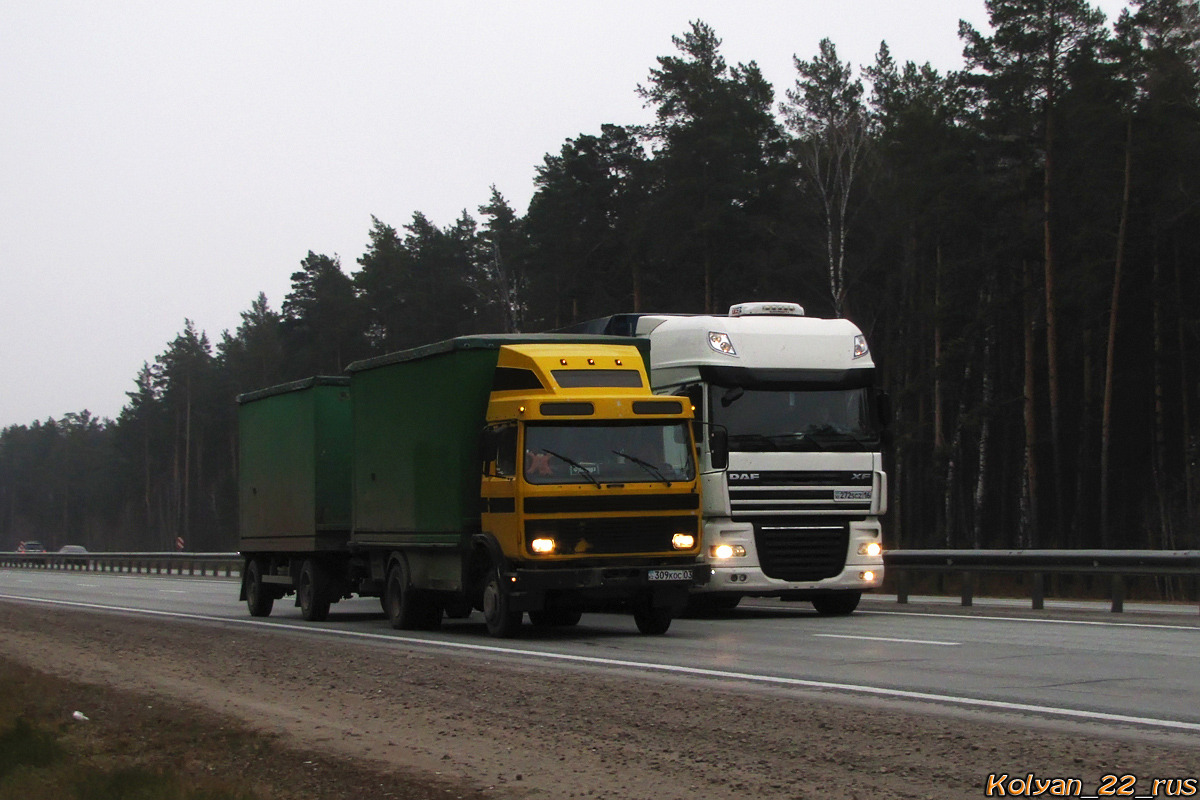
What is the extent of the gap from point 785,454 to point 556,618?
3498mm

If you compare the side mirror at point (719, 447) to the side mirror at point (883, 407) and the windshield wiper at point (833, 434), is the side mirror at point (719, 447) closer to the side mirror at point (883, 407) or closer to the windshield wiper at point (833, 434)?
the windshield wiper at point (833, 434)

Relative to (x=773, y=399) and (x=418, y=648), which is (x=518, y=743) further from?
(x=773, y=399)

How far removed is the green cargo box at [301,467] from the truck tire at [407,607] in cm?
246

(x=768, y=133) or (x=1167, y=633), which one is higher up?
(x=768, y=133)

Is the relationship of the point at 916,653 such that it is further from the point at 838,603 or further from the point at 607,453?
the point at 838,603

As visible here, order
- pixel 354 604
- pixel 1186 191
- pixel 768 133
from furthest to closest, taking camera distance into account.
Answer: pixel 768 133
pixel 1186 191
pixel 354 604

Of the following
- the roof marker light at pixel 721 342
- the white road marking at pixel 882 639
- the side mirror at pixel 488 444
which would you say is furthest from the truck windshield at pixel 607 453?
the roof marker light at pixel 721 342

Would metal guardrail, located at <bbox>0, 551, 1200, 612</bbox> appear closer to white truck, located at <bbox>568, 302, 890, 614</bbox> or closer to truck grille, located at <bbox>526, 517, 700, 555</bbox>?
white truck, located at <bbox>568, 302, 890, 614</bbox>

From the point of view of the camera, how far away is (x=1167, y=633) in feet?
54.2

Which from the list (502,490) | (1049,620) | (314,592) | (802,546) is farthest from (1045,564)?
(314,592)

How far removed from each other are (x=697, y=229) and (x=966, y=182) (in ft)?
29.3

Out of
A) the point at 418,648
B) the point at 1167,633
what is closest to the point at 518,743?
the point at 418,648

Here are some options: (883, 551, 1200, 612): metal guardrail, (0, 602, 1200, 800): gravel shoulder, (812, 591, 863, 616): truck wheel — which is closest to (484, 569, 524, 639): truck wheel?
(0, 602, 1200, 800): gravel shoulder

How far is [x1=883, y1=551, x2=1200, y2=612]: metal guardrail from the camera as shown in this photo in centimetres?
2000
